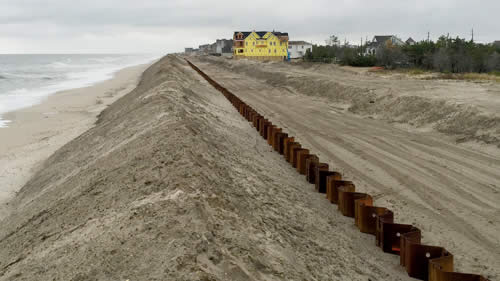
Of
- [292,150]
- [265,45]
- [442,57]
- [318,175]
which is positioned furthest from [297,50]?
[318,175]

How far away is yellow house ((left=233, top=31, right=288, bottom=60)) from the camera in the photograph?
329ft

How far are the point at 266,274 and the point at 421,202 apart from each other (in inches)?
209

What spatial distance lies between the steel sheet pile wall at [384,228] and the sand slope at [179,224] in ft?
0.66

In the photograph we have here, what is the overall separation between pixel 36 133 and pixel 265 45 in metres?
84.9

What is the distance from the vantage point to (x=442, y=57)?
1715 inches

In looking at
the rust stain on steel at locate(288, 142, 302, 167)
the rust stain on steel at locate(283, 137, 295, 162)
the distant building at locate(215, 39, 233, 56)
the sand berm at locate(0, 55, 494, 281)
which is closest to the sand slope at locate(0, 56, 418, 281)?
the sand berm at locate(0, 55, 494, 281)

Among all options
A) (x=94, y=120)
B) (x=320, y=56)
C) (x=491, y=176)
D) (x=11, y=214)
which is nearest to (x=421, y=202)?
(x=491, y=176)

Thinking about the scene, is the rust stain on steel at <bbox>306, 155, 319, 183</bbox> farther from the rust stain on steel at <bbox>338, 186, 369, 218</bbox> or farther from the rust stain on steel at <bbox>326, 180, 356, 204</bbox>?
the rust stain on steel at <bbox>338, 186, 369, 218</bbox>

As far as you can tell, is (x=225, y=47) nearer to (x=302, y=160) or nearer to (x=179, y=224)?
(x=302, y=160)

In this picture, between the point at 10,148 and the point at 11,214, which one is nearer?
the point at 11,214

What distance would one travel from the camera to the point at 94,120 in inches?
901

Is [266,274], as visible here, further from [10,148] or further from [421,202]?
[10,148]

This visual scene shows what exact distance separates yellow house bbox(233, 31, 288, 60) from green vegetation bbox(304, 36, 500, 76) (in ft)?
134

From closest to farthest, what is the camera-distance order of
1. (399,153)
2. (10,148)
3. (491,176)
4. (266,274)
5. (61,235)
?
(266,274) → (61,235) → (491,176) → (399,153) → (10,148)
